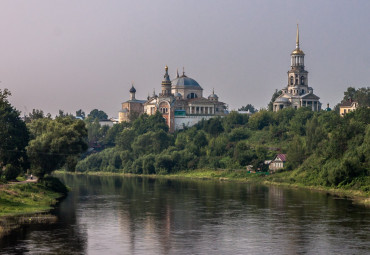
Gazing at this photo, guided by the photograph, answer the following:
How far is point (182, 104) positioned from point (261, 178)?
53.9 metres

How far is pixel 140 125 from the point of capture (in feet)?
426

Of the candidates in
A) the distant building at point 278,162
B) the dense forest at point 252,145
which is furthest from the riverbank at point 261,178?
the distant building at point 278,162

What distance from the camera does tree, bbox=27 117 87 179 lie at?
2520 inches

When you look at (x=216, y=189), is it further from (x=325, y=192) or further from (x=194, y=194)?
(x=325, y=192)

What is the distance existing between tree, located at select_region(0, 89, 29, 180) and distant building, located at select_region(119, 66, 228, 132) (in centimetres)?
6489

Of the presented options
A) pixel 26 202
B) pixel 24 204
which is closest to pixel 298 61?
pixel 26 202

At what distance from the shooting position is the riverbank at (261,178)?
6339cm

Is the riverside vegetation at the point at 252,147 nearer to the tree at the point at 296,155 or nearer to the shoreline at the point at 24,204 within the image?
the tree at the point at 296,155

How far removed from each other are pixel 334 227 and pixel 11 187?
26.8 m

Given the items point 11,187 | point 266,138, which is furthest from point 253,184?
point 11,187

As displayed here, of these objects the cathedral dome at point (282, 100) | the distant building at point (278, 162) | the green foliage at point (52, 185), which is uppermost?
the cathedral dome at point (282, 100)

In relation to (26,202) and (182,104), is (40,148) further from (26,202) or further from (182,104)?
(182,104)

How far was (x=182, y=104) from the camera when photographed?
13975 centimetres

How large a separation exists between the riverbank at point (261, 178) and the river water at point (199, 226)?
2.08 metres
